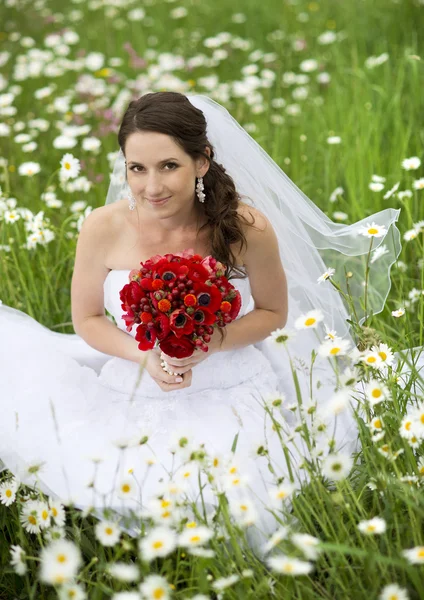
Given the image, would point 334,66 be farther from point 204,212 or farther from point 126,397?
point 126,397

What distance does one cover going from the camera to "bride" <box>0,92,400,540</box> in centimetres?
223

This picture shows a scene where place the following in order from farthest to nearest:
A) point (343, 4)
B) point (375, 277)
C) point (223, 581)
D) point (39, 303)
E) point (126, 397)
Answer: point (343, 4) → point (39, 303) → point (375, 277) → point (126, 397) → point (223, 581)

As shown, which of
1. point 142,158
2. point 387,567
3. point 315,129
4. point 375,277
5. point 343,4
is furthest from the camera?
point 343,4

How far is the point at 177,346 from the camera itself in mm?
2055

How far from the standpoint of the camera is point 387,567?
1702 mm

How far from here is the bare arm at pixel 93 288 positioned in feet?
8.73

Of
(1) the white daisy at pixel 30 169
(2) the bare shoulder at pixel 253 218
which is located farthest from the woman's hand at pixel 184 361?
(1) the white daisy at pixel 30 169

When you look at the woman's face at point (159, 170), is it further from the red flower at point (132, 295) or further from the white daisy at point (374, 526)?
the white daisy at point (374, 526)

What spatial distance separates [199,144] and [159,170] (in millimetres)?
168

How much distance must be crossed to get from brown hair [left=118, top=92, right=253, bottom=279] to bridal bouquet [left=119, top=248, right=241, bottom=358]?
1.69 feet

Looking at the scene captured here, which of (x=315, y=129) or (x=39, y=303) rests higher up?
(x=315, y=129)

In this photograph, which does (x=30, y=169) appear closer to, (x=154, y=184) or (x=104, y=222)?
(x=104, y=222)

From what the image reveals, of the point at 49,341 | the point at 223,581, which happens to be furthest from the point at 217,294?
the point at 49,341

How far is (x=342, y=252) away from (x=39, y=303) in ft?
4.50
